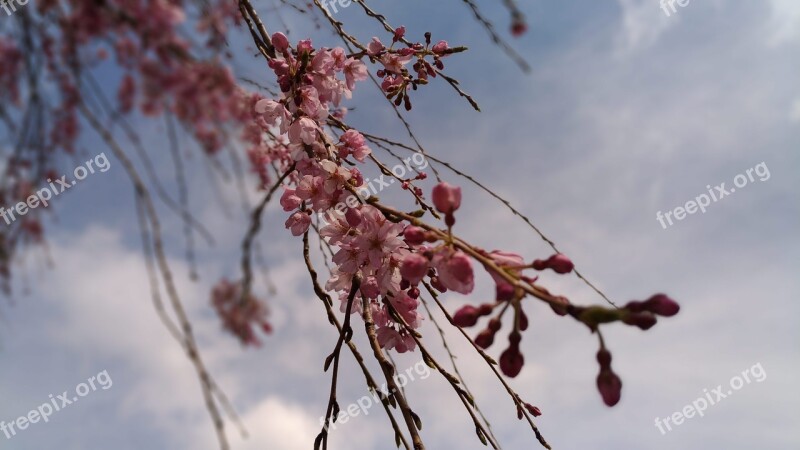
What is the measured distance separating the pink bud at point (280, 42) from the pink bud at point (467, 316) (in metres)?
1.06

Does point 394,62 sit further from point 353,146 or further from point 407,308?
point 407,308

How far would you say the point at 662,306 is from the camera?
701mm

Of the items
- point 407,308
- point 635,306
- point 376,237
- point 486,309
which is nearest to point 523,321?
point 486,309

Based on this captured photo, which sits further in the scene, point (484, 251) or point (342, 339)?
point (342, 339)

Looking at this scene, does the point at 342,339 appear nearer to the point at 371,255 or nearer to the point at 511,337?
the point at 371,255

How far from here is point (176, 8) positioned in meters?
0.98

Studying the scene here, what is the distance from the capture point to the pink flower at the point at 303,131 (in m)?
1.42

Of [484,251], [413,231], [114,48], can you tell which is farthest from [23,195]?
[484,251]

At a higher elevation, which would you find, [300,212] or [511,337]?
[300,212]

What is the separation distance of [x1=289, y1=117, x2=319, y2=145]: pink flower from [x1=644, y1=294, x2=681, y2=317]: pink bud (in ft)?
3.24

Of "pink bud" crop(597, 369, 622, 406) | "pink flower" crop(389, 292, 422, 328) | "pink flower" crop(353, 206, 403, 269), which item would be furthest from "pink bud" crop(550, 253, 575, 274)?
"pink flower" crop(389, 292, 422, 328)

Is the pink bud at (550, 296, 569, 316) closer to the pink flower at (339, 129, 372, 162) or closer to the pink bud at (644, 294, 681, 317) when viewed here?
the pink bud at (644, 294, 681, 317)

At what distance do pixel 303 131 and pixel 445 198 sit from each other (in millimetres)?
697

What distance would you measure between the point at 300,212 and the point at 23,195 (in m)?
0.67
